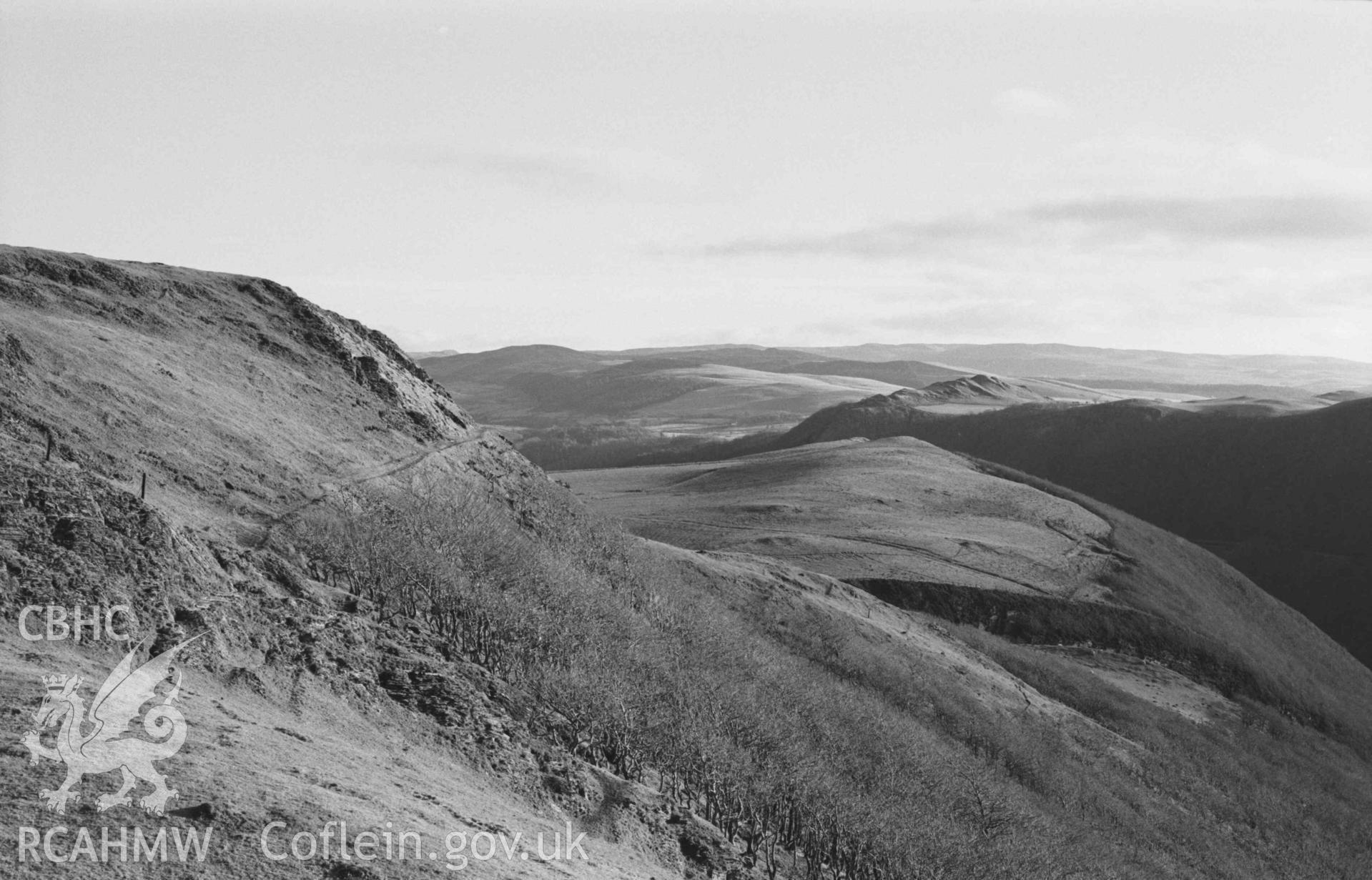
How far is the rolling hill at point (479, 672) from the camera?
10.8 meters

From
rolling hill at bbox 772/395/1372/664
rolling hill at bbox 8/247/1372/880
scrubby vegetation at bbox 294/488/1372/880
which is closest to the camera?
rolling hill at bbox 8/247/1372/880

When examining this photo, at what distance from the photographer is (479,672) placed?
1518 cm

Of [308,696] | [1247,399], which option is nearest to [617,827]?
[308,696]

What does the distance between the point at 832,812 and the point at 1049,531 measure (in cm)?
5717

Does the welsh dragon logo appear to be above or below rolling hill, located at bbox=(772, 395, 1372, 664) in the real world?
above

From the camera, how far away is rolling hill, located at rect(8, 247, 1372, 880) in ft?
35.5

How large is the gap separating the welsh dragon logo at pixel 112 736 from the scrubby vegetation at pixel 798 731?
6.02 m

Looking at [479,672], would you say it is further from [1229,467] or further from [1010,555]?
[1229,467]

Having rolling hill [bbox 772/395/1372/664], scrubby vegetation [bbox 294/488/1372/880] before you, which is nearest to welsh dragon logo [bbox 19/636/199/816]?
scrubby vegetation [bbox 294/488/1372/880]

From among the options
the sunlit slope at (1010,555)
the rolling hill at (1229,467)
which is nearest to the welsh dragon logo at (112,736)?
the sunlit slope at (1010,555)

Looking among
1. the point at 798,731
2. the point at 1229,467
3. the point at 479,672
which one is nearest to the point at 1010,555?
the point at 798,731

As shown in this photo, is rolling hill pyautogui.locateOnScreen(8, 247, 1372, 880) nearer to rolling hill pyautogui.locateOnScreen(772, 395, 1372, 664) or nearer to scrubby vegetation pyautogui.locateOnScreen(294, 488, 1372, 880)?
scrubby vegetation pyautogui.locateOnScreen(294, 488, 1372, 880)

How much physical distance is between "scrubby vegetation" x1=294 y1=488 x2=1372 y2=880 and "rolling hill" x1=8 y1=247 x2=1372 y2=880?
4.0 inches

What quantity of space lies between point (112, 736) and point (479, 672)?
655 cm
